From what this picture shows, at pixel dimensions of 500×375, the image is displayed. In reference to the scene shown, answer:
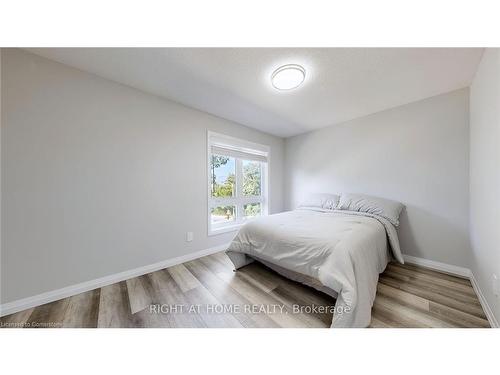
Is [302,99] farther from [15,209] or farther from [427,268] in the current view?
[15,209]

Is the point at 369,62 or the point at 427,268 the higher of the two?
the point at 369,62

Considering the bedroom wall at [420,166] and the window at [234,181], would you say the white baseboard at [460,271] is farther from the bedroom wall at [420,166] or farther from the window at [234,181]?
the window at [234,181]

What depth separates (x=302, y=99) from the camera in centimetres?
207

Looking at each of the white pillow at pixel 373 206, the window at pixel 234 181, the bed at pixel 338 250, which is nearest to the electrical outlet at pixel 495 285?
the bed at pixel 338 250

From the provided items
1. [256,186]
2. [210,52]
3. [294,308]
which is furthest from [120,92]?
[294,308]

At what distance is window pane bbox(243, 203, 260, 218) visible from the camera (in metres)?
3.19

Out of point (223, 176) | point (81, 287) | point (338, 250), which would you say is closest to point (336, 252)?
point (338, 250)

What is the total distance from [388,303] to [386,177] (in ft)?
5.59

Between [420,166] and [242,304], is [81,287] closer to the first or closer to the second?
[242,304]

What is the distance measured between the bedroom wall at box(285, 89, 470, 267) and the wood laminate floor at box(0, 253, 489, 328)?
429 mm

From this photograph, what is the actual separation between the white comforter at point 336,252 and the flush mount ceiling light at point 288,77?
57.7 inches

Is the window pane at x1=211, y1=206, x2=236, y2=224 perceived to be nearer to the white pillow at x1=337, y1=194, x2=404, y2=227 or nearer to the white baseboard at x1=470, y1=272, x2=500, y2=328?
the white pillow at x1=337, y1=194, x2=404, y2=227

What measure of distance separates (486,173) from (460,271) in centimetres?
130
